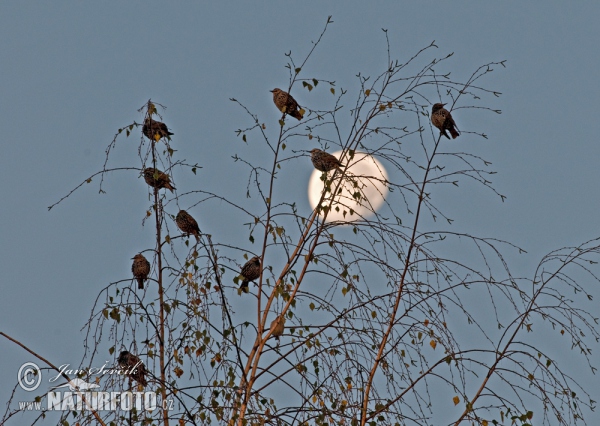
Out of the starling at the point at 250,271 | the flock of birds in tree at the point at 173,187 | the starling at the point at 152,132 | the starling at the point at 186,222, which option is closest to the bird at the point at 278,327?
the flock of birds in tree at the point at 173,187

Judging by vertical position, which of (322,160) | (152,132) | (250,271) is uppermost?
(152,132)

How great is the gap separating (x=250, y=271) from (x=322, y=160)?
0.92 metres

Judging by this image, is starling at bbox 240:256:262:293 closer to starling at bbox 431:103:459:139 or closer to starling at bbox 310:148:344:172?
starling at bbox 310:148:344:172

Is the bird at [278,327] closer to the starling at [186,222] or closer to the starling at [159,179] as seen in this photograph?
the starling at [159,179]

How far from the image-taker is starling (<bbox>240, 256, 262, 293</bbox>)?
18.3ft

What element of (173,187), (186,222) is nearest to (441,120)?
(186,222)

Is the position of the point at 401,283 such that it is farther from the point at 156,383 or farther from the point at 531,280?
the point at 156,383

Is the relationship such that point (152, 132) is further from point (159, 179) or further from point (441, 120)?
point (441, 120)

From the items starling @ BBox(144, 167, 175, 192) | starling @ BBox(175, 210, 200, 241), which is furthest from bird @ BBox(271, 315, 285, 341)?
starling @ BBox(175, 210, 200, 241)

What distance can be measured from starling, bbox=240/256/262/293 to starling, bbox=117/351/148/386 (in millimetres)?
761

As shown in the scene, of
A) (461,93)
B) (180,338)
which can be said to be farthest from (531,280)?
(180,338)

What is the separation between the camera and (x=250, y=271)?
5.96m

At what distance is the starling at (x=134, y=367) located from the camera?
5.04 metres

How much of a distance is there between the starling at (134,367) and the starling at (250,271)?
0.76m
